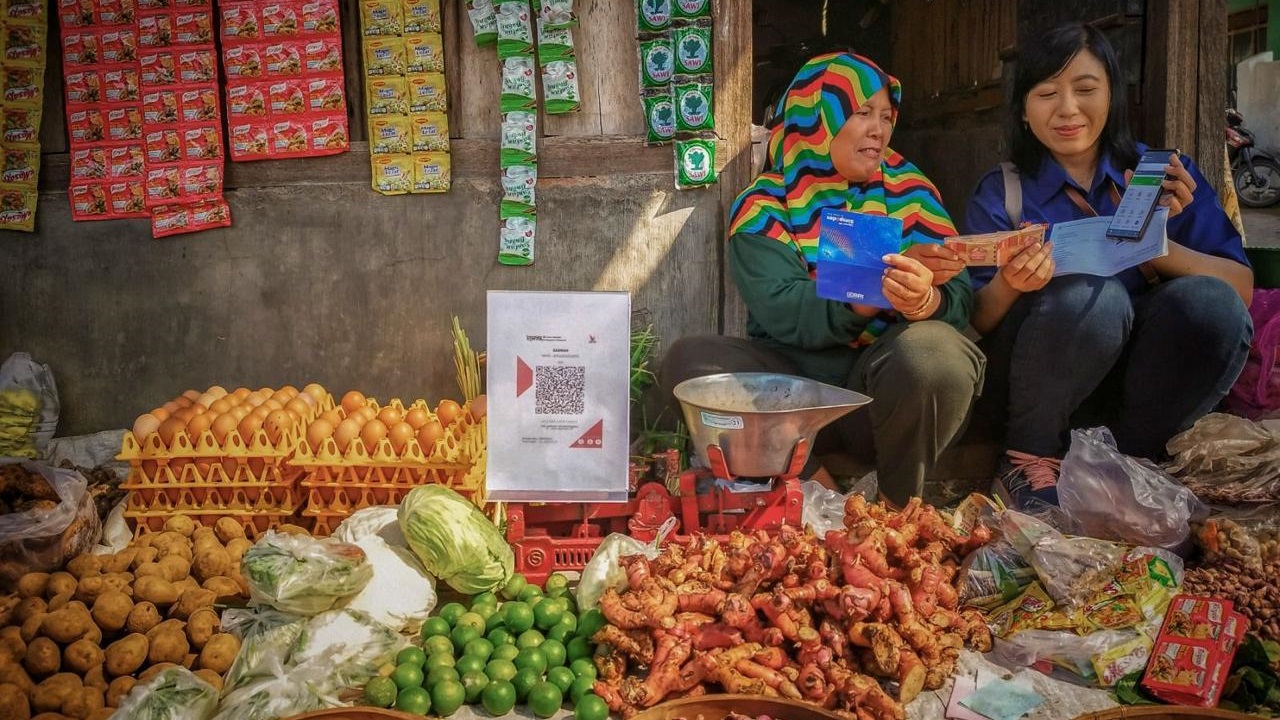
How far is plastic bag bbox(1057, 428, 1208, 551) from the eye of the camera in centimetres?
303

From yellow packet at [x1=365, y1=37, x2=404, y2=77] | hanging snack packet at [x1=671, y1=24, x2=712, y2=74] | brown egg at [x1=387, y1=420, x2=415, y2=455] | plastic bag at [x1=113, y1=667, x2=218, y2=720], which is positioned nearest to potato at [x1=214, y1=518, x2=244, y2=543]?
brown egg at [x1=387, y1=420, x2=415, y2=455]

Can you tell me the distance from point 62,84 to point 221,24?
84 cm

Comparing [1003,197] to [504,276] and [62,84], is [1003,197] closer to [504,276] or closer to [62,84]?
[504,276]

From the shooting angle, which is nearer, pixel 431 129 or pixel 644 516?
pixel 644 516

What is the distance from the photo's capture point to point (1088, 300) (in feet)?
11.1

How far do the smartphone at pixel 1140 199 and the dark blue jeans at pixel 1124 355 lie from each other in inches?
7.4

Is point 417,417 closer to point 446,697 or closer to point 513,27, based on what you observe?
point 446,697

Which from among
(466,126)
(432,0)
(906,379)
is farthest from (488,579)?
(432,0)

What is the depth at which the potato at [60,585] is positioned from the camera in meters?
2.72

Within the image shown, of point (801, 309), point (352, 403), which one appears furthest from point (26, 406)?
point (801, 309)

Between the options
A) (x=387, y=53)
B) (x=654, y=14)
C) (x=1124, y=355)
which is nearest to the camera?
(x=1124, y=355)

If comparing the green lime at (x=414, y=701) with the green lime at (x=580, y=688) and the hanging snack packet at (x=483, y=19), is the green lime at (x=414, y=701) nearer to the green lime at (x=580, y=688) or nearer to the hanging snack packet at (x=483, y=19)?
the green lime at (x=580, y=688)

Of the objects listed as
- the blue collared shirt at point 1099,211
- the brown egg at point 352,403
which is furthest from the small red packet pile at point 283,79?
the blue collared shirt at point 1099,211

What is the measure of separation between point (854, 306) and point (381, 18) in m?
2.45
